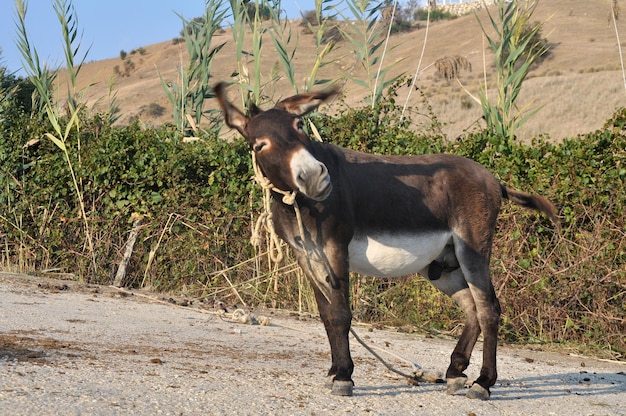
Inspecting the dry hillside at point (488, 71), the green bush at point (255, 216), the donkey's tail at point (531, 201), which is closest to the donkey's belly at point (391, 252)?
the donkey's tail at point (531, 201)

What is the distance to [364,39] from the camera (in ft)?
37.6

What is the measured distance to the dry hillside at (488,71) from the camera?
44.8 m

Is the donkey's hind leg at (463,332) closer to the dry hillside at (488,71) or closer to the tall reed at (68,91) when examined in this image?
the tall reed at (68,91)

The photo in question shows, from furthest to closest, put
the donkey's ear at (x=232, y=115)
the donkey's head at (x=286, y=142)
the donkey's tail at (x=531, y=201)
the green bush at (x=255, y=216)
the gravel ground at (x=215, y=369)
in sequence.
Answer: the green bush at (x=255, y=216), the donkey's tail at (x=531, y=201), the donkey's ear at (x=232, y=115), the gravel ground at (x=215, y=369), the donkey's head at (x=286, y=142)

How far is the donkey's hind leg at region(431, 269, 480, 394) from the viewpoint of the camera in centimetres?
604

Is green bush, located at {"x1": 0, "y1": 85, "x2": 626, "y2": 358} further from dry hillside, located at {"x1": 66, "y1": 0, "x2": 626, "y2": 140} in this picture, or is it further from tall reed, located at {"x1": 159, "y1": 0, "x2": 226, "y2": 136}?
dry hillside, located at {"x1": 66, "y1": 0, "x2": 626, "y2": 140}

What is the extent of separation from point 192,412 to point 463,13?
95.2 metres

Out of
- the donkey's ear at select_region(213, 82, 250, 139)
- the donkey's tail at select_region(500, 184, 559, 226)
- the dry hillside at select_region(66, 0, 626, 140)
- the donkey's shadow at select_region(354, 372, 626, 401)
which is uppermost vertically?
the dry hillside at select_region(66, 0, 626, 140)

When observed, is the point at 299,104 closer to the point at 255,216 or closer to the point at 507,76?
the point at 255,216

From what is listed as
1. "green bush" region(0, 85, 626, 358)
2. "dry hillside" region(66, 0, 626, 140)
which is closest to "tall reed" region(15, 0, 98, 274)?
"green bush" region(0, 85, 626, 358)

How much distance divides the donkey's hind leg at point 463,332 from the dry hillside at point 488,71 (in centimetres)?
2071

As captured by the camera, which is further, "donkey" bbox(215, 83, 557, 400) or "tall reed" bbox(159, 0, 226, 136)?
"tall reed" bbox(159, 0, 226, 136)

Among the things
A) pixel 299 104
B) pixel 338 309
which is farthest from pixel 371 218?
pixel 299 104

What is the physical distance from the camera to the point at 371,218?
224 inches
